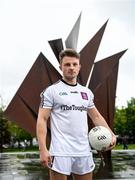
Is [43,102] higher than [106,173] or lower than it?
higher

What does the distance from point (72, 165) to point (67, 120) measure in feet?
1.08

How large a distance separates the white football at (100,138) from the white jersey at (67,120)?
0.06 metres

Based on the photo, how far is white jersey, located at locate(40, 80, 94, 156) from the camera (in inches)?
120

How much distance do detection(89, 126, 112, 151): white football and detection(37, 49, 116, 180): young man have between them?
6 cm

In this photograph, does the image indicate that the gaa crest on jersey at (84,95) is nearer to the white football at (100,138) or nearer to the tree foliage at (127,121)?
the white football at (100,138)

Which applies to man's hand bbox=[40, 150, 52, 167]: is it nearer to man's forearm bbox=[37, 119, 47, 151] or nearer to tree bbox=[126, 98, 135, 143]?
man's forearm bbox=[37, 119, 47, 151]

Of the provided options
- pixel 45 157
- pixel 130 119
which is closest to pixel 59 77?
pixel 45 157

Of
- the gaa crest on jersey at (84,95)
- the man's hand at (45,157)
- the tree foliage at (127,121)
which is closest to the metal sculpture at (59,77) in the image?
the gaa crest on jersey at (84,95)

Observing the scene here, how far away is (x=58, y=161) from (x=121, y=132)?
58772 millimetres

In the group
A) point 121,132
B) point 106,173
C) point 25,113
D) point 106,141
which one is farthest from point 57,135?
point 121,132

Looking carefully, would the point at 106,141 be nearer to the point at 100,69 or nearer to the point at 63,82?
the point at 63,82

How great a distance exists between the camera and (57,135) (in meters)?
3.04

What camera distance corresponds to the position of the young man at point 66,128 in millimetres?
3010

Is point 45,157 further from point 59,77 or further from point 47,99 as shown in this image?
point 59,77
